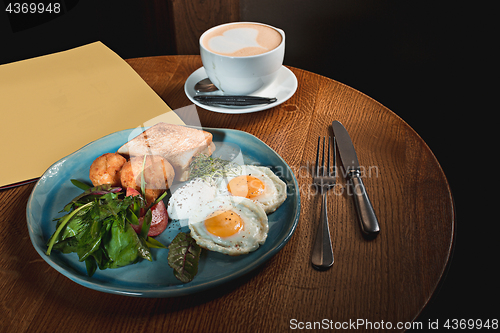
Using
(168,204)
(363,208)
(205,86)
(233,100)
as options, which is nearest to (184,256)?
(168,204)

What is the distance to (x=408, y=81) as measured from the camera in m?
2.10

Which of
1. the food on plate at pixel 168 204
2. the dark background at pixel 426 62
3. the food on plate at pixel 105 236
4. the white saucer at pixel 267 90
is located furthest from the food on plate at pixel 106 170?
A: the dark background at pixel 426 62

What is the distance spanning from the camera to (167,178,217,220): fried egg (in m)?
0.88

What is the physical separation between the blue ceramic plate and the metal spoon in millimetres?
426

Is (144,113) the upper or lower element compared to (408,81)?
upper

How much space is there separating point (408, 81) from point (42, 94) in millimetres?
A: 1968

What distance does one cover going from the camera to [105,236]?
734mm

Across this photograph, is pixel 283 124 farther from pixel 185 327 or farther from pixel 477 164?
pixel 477 164

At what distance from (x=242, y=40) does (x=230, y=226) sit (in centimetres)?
80

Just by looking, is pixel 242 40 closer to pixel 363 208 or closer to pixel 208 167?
pixel 208 167

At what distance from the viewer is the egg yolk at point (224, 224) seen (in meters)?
0.81

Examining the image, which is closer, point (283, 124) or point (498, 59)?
point (283, 124)

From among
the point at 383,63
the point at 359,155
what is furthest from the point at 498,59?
the point at 359,155

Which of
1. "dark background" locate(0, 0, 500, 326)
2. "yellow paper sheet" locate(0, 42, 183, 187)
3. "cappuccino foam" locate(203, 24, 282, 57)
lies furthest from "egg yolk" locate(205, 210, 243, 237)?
"dark background" locate(0, 0, 500, 326)
